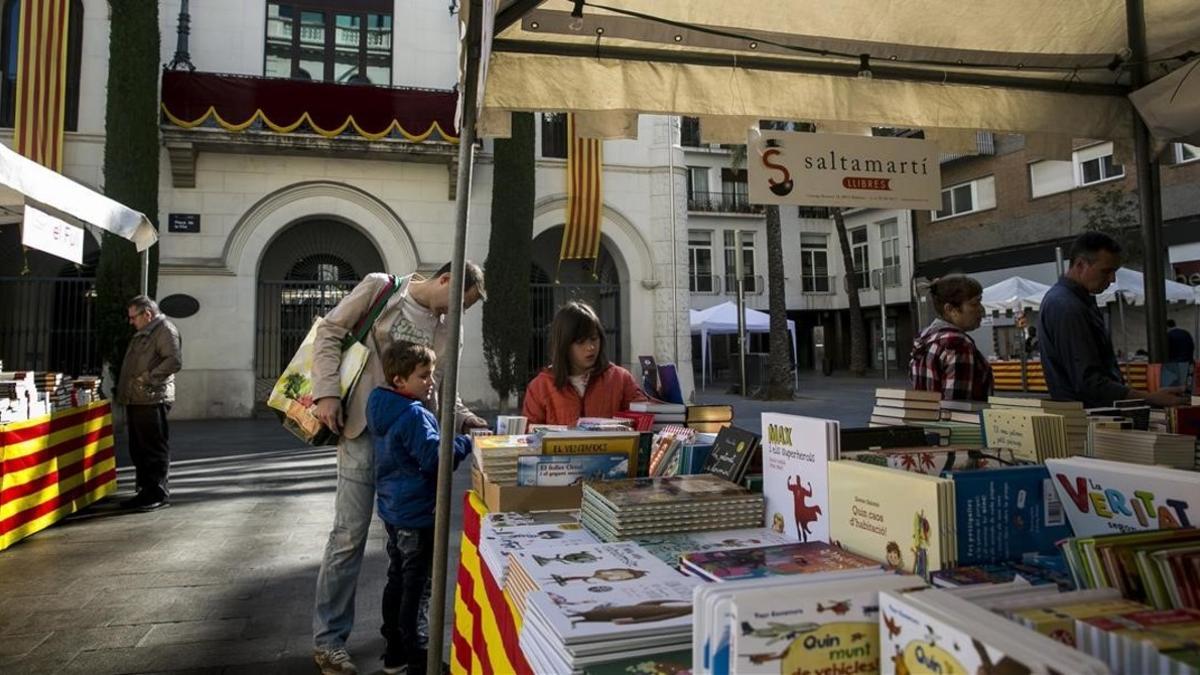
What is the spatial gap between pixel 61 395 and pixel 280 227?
7619 mm

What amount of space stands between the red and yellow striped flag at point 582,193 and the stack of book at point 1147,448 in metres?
12.6

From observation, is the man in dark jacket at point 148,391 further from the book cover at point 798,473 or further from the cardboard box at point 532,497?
the book cover at point 798,473

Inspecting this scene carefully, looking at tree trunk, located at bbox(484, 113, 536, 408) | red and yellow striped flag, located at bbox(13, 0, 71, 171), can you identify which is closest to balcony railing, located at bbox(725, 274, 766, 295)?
tree trunk, located at bbox(484, 113, 536, 408)

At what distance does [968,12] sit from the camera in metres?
3.08

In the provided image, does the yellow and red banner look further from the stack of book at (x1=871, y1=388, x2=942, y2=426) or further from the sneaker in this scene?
the stack of book at (x1=871, y1=388, x2=942, y2=426)

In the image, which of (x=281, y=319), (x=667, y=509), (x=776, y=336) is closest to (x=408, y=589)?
(x=667, y=509)

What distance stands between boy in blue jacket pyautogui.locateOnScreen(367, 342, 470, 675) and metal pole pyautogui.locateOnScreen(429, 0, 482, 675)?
0.70 m

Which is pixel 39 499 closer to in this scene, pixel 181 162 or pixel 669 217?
pixel 181 162

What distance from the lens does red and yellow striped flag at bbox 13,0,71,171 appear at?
11.4 m

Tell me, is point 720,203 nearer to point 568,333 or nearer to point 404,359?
point 568,333

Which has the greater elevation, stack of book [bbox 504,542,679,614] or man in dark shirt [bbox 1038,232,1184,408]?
man in dark shirt [bbox 1038,232,1184,408]

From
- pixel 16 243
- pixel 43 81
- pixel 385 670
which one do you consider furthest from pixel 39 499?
pixel 16 243

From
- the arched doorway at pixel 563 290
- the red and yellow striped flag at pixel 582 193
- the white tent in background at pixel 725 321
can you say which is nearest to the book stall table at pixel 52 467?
the arched doorway at pixel 563 290

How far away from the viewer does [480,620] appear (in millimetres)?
2100
